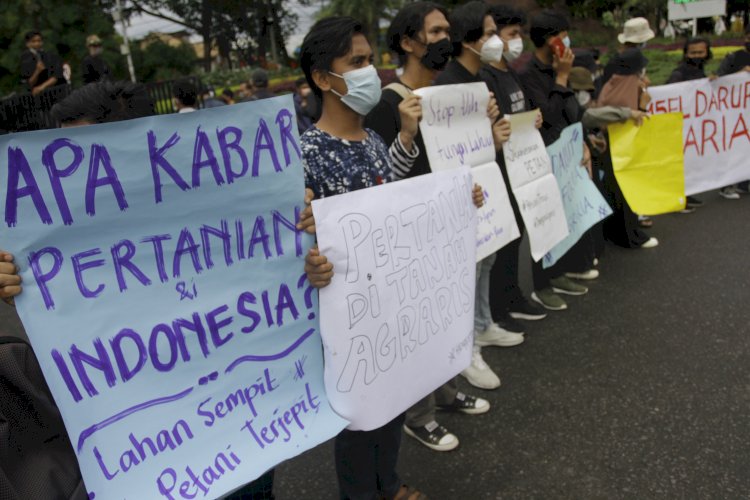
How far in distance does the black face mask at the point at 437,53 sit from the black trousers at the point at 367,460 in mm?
1460

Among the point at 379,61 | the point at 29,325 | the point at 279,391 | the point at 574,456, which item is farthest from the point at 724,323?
the point at 379,61

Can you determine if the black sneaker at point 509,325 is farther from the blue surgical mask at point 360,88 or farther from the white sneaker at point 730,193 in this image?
the white sneaker at point 730,193

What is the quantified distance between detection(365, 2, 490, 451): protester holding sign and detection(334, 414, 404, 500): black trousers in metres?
0.50

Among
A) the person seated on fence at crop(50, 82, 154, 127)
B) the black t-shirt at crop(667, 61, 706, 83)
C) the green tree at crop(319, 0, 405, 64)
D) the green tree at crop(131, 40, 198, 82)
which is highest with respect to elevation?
the green tree at crop(319, 0, 405, 64)

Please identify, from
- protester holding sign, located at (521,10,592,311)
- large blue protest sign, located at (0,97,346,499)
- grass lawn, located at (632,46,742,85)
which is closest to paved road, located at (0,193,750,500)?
large blue protest sign, located at (0,97,346,499)

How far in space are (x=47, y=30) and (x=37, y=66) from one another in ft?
73.4

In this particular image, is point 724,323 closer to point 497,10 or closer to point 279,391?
point 497,10

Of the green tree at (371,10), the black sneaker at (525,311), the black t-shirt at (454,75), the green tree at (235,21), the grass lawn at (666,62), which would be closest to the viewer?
the black t-shirt at (454,75)

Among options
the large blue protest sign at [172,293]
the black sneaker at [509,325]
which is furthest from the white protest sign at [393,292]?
the black sneaker at [509,325]

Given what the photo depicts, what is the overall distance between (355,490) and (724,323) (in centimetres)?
259

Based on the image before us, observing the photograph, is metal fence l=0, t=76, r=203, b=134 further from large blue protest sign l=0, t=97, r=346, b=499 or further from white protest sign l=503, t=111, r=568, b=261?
large blue protest sign l=0, t=97, r=346, b=499

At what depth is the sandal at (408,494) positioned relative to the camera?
213 centimetres

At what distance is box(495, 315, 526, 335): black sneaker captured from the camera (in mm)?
3572

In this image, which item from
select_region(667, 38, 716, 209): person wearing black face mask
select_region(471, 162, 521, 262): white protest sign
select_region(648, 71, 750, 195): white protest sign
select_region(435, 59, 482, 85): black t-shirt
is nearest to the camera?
select_region(471, 162, 521, 262): white protest sign
